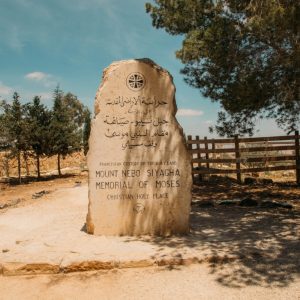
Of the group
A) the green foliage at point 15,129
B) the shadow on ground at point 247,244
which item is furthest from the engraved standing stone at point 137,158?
the green foliage at point 15,129

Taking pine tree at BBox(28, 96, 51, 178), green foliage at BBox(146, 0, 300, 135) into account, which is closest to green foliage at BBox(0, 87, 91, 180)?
pine tree at BBox(28, 96, 51, 178)

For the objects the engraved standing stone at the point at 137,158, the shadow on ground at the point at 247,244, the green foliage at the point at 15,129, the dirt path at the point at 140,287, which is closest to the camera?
the dirt path at the point at 140,287

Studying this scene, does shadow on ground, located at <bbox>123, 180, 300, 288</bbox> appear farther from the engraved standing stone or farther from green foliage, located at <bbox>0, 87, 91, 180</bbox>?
green foliage, located at <bbox>0, 87, 91, 180</bbox>

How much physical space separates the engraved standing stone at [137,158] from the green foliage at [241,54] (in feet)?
8.38

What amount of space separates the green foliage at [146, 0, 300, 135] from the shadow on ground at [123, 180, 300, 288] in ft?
11.2

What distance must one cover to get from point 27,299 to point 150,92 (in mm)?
3948

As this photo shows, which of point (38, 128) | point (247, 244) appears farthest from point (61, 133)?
point (247, 244)

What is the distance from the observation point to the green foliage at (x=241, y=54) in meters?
8.28

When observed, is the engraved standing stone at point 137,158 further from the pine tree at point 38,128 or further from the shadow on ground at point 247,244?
the pine tree at point 38,128

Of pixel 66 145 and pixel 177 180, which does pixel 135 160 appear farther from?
pixel 66 145

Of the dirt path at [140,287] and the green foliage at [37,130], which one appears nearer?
the dirt path at [140,287]

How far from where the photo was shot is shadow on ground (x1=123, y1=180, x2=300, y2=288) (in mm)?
4848

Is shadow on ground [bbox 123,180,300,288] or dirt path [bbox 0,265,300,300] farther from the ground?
shadow on ground [bbox 123,180,300,288]

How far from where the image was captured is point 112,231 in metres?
6.74
